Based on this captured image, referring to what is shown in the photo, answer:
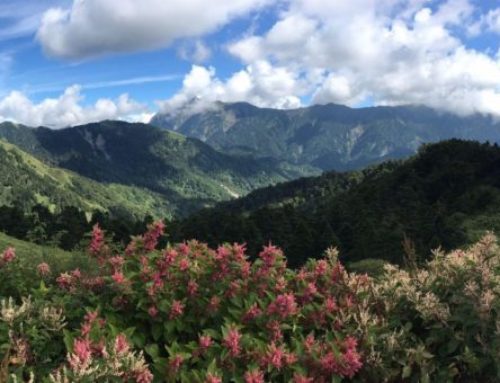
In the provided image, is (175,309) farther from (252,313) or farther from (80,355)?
(80,355)

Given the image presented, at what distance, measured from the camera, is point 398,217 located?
342ft

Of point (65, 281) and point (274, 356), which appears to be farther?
point (65, 281)

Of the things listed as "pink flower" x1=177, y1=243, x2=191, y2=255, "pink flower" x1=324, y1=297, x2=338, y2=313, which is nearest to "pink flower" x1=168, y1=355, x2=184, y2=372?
"pink flower" x1=177, y1=243, x2=191, y2=255

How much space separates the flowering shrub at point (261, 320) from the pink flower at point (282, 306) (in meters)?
0.01

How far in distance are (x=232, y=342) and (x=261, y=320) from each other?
897mm

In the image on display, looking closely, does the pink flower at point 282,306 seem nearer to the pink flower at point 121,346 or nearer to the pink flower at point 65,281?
the pink flower at point 121,346

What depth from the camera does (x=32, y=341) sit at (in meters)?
6.16

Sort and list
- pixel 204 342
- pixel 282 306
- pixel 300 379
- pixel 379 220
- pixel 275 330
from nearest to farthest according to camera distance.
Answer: pixel 300 379 < pixel 204 342 < pixel 275 330 < pixel 282 306 < pixel 379 220

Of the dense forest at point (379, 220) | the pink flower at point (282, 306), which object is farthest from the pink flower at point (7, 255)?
the dense forest at point (379, 220)

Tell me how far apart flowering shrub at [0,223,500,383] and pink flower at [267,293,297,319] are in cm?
1

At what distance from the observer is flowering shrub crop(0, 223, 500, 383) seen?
6.22m

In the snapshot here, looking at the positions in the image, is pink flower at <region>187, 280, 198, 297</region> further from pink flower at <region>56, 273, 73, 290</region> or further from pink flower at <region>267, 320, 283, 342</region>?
pink flower at <region>56, 273, 73, 290</region>

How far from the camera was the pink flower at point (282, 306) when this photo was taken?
7.12m

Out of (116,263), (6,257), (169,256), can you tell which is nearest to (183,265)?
(169,256)
